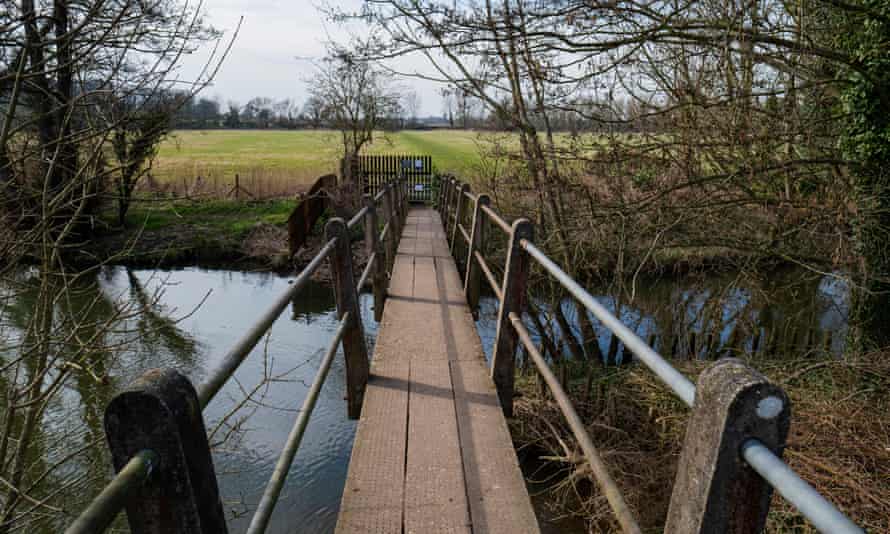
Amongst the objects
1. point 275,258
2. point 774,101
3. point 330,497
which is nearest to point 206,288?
point 275,258

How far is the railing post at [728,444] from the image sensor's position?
113cm

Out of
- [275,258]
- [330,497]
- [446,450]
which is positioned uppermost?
[446,450]

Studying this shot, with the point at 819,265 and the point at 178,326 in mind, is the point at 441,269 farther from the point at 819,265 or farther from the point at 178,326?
the point at 178,326

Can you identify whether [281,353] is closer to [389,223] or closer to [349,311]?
[389,223]

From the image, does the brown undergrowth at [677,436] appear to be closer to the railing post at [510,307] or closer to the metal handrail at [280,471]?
the railing post at [510,307]

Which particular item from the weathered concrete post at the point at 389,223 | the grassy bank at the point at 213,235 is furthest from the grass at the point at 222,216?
the weathered concrete post at the point at 389,223

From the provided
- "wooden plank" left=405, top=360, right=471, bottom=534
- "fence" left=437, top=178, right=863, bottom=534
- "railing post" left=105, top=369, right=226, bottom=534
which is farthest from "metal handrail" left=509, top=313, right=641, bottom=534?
"railing post" left=105, top=369, right=226, bottom=534

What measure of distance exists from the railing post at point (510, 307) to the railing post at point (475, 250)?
2040 mm

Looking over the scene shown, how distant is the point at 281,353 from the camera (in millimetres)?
10703

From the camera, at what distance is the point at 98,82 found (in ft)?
14.9

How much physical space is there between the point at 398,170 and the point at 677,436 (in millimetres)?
17272

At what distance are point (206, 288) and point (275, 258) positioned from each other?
228cm

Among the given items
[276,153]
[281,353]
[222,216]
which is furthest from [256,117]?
[281,353]

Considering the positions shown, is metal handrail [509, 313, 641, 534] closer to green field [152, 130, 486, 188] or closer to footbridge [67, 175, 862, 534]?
footbridge [67, 175, 862, 534]
